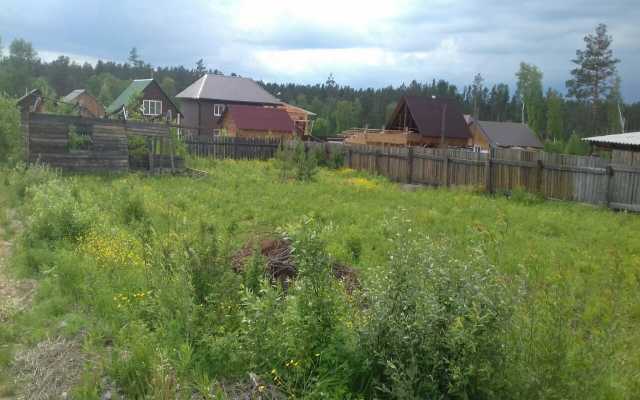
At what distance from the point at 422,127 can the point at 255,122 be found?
12.6 m

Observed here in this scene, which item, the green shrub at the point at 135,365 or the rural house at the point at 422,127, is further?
the rural house at the point at 422,127

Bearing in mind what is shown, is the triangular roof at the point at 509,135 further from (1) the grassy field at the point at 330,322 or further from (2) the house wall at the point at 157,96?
(1) the grassy field at the point at 330,322

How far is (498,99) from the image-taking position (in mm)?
109750

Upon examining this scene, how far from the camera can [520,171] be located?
19.6m

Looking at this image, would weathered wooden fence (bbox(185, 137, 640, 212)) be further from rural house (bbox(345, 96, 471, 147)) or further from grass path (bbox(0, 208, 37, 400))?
rural house (bbox(345, 96, 471, 147))

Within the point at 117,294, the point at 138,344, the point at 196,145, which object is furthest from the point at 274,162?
the point at 138,344

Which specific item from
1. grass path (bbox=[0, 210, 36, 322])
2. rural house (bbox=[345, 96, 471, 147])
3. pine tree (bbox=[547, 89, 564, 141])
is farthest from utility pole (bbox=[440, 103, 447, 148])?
grass path (bbox=[0, 210, 36, 322])

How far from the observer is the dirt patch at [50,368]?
5.14m

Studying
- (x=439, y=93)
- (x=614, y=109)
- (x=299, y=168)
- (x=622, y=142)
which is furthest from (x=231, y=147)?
(x=439, y=93)

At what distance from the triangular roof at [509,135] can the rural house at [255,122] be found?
851 inches

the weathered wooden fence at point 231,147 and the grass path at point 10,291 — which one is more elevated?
the weathered wooden fence at point 231,147

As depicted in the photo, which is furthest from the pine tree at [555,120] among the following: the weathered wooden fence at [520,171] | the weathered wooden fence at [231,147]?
the weathered wooden fence at [520,171]

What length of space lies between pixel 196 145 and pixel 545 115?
5759 centimetres

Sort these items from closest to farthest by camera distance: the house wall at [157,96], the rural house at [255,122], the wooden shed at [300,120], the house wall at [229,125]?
the rural house at [255,122] → the house wall at [229,125] → the wooden shed at [300,120] → the house wall at [157,96]
